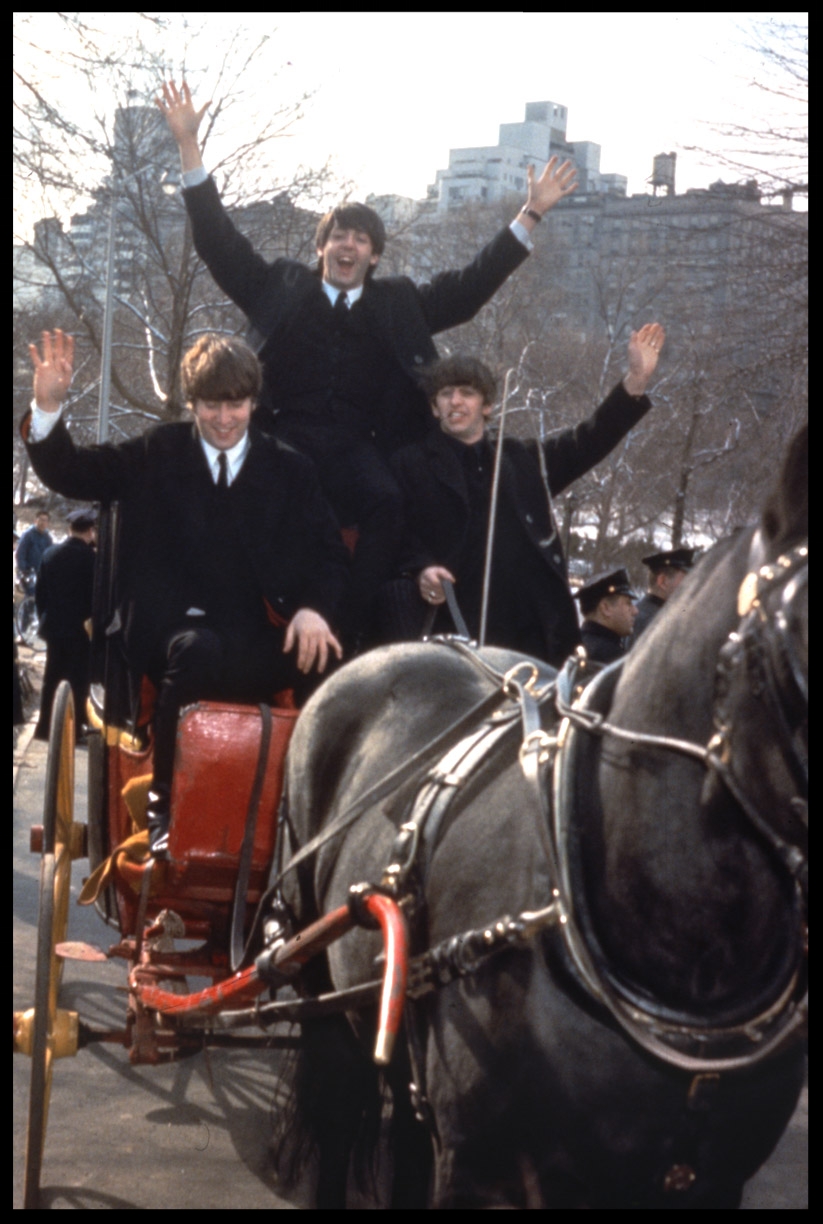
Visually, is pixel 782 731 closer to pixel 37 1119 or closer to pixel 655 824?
pixel 655 824

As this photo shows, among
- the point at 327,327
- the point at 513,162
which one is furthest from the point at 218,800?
the point at 513,162

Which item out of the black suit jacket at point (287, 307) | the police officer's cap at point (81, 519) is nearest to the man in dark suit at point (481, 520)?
the black suit jacket at point (287, 307)

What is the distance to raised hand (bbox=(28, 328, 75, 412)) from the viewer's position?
14.7 ft

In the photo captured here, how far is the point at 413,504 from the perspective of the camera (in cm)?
514

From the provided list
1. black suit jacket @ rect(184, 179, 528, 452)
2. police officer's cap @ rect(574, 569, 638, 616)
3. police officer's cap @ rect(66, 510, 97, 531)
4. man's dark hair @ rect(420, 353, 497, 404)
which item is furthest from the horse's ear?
police officer's cap @ rect(66, 510, 97, 531)

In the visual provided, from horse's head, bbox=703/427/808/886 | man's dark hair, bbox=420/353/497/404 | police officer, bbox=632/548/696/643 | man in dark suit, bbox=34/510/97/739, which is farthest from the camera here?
man in dark suit, bbox=34/510/97/739

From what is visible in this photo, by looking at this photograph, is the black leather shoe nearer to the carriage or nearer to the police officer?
the carriage

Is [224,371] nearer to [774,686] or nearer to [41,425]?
[41,425]

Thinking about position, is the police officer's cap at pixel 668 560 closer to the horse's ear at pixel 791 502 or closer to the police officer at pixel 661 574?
the police officer at pixel 661 574

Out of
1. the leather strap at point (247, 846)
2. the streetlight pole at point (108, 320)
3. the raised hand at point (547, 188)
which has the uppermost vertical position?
the streetlight pole at point (108, 320)

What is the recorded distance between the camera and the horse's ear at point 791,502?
2.27m

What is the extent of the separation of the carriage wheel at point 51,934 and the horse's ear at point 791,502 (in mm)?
2613

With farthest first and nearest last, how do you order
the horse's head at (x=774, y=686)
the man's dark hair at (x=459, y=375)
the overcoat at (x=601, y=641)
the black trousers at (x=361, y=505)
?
the overcoat at (x=601, y=641)
the man's dark hair at (x=459, y=375)
the black trousers at (x=361, y=505)
the horse's head at (x=774, y=686)

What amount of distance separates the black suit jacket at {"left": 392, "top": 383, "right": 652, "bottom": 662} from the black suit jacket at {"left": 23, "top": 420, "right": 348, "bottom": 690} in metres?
0.45
